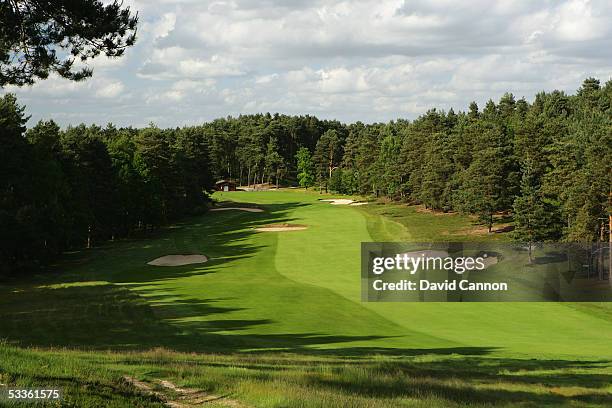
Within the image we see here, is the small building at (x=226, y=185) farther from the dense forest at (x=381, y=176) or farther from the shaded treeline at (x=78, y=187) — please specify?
the shaded treeline at (x=78, y=187)

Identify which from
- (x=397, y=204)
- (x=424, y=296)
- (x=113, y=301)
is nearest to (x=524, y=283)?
(x=424, y=296)

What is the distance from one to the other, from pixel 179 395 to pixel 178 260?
44205 millimetres

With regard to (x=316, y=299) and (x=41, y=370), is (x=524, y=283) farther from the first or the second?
(x=41, y=370)

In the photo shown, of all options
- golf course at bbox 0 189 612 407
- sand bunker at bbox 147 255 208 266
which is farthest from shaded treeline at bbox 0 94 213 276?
sand bunker at bbox 147 255 208 266

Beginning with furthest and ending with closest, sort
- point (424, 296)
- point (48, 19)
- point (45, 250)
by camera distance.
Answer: point (45, 250) → point (424, 296) → point (48, 19)

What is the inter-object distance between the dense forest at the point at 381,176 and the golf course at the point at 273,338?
5340 millimetres

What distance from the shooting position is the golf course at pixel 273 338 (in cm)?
1464

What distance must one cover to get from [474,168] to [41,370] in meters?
65.1

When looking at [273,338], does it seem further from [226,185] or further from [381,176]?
[226,185]

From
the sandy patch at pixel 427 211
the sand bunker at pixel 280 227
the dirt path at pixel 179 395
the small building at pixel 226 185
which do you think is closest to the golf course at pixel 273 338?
the dirt path at pixel 179 395

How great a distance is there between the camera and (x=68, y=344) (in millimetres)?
25156

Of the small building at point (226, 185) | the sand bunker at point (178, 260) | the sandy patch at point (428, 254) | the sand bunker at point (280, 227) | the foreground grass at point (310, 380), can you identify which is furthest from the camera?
the small building at point (226, 185)

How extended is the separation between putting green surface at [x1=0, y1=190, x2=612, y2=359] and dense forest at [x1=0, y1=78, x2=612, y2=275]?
6.10 metres

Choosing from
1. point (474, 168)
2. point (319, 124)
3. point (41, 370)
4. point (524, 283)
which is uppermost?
point (319, 124)
